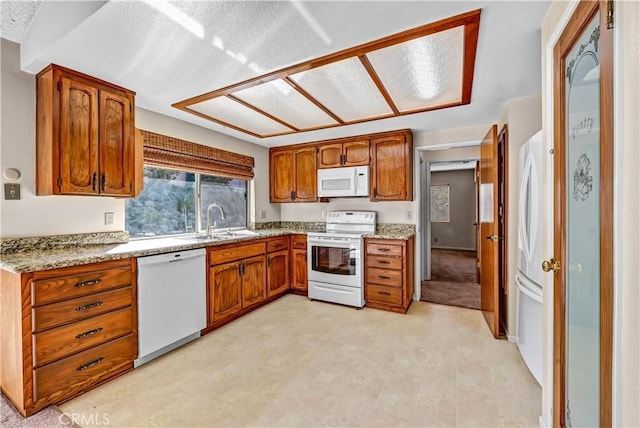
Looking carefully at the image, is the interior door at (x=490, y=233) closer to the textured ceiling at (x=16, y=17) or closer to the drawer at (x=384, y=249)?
the drawer at (x=384, y=249)

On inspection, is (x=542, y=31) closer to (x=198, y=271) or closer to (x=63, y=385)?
(x=198, y=271)

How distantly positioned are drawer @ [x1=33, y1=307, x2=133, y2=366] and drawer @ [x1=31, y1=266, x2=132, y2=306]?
0.63 feet

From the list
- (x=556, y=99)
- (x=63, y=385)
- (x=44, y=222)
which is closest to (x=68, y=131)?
(x=44, y=222)

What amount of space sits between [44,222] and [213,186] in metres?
1.66

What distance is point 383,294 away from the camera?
10.8 feet

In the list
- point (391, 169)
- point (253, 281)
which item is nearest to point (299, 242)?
point (253, 281)

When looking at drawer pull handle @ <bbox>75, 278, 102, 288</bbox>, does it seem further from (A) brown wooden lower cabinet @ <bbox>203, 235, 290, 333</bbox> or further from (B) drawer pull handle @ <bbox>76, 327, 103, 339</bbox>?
(A) brown wooden lower cabinet @ <bbox>203, 235, 290, 333</bbox>

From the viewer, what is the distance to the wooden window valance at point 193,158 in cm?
271

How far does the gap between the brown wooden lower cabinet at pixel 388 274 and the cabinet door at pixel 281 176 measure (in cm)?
154

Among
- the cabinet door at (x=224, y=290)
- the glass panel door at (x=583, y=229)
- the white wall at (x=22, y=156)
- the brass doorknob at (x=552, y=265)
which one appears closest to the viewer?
the glass panel door at (x=583, y=229)

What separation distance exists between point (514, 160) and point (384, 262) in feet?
5.43

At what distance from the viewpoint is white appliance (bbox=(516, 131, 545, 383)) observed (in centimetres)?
175

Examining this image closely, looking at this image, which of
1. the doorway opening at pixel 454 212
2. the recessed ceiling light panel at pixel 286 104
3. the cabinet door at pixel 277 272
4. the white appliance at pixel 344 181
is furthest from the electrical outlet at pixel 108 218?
the doorway opening at pixel 454 212
